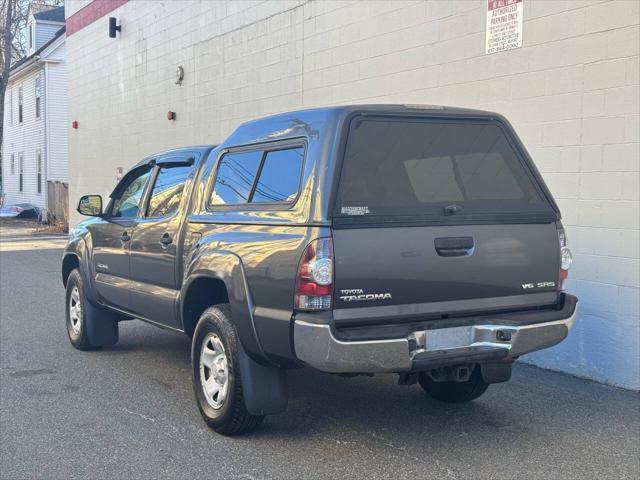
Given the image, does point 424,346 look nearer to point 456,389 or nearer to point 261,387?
point 261,387

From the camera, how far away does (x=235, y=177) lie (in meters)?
5.36

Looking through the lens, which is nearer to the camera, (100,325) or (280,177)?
(280,177)

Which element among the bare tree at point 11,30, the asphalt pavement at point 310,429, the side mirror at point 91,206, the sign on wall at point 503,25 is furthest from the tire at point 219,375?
the bare tree at point 11,30

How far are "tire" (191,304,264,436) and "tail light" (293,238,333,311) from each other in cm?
86

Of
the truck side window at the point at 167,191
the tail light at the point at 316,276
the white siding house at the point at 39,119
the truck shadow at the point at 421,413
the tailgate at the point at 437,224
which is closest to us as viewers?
the tail light at the point at 316,276

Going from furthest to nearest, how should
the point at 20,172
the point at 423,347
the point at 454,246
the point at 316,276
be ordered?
1. the point at 20,172
2. the point at 454,246
3. the point at 423,347
4. the point at 316,276

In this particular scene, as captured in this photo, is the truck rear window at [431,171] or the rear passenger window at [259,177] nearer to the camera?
the truck rear window at [431,171]

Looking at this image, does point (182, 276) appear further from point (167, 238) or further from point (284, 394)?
point (284, 394)

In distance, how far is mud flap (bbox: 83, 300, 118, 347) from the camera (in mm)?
7387

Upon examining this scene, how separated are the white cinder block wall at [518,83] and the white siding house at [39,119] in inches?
662

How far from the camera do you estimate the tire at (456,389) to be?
5591mm

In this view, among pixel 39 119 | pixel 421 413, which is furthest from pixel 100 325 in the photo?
pixel 39 119

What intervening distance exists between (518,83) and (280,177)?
3.56 metres

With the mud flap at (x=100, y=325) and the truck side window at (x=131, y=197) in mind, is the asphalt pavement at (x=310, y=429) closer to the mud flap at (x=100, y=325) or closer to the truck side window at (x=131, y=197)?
the mud flap at (x=100, y=325)
